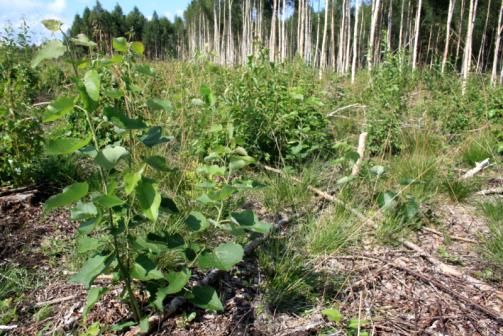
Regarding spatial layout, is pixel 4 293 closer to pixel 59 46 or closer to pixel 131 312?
pixel 131 312

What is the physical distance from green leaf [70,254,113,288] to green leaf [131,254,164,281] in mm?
129

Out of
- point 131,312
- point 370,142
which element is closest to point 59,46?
point 131,312

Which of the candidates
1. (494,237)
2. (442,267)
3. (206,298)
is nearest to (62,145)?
(206,298)

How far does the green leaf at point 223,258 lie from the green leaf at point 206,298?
0.19 meters

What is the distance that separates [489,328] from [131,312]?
1586 mm

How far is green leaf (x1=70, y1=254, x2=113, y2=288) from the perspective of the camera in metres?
1.27

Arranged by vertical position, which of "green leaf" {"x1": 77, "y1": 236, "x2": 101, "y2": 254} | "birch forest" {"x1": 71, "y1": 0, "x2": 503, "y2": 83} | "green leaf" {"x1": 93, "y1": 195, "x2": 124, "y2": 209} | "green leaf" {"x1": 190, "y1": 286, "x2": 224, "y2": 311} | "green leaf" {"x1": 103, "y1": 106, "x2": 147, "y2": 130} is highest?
"birch forest" {"x1": 71, "y1": 0, "x2": 503, "y2": 83}

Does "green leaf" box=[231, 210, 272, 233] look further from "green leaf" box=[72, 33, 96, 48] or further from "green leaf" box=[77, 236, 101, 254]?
"green leaf" box=[72, 33, 96, 48]

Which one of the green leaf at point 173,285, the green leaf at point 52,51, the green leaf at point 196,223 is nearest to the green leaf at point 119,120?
the green leaf at point 52,51

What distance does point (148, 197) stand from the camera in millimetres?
1220

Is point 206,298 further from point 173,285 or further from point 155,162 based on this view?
point 155,162

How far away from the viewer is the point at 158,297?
4.86ft

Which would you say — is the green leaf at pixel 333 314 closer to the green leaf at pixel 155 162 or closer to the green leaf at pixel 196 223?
the green leaf at pixel 196 223

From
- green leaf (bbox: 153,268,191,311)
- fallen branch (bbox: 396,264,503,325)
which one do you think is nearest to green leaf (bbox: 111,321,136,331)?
green leaf (bbox: 153,268,191,311)
